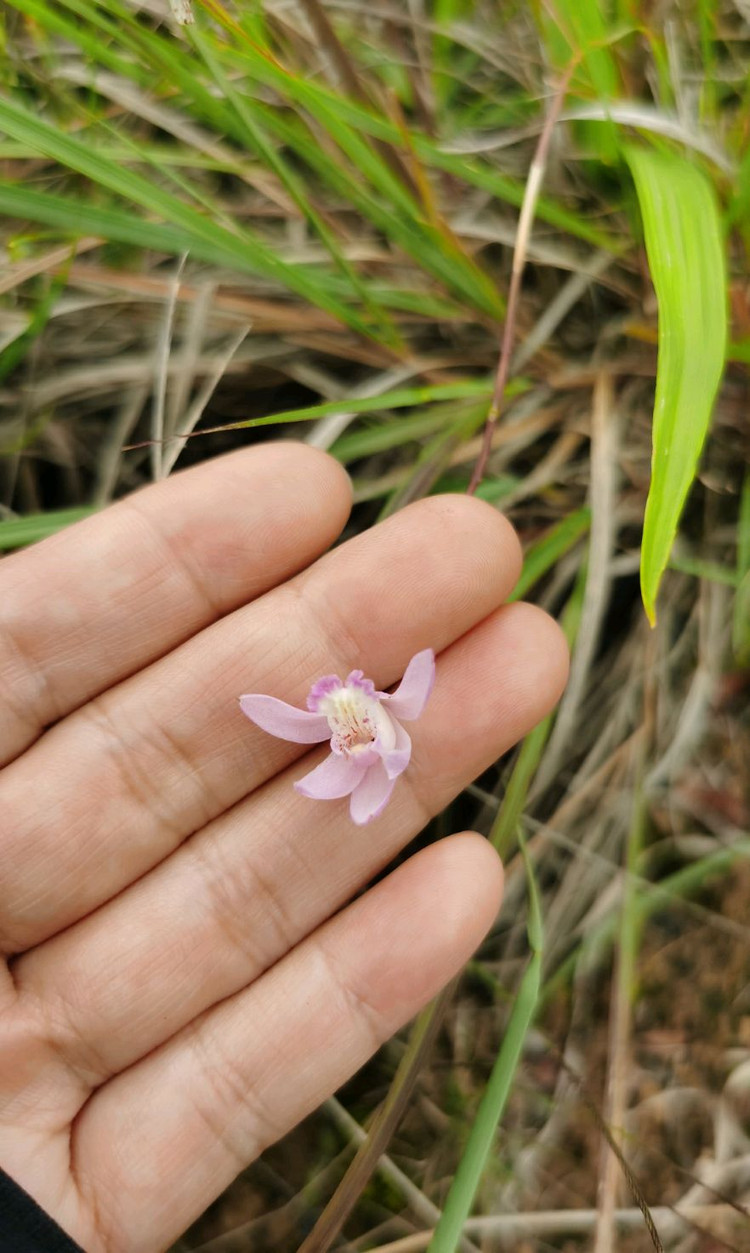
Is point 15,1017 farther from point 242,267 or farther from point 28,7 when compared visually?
point 28,7

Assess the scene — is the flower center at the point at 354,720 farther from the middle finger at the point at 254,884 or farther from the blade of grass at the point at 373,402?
the blade of grass at the point at 373,402

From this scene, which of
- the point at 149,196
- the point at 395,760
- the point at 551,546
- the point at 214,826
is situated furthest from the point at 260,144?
the point at 214,826

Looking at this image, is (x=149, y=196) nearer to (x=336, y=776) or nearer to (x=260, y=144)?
(x=260, y=144)

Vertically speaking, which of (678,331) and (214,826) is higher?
(678,331)

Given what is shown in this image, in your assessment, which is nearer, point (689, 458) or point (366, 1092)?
point (689, 458)

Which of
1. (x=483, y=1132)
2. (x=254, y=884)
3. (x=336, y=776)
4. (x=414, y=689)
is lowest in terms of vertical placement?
(x=483, y=1132)

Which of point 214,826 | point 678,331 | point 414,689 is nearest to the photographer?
point 678,331

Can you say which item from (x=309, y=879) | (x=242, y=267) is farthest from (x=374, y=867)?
(x=242, y=267)
